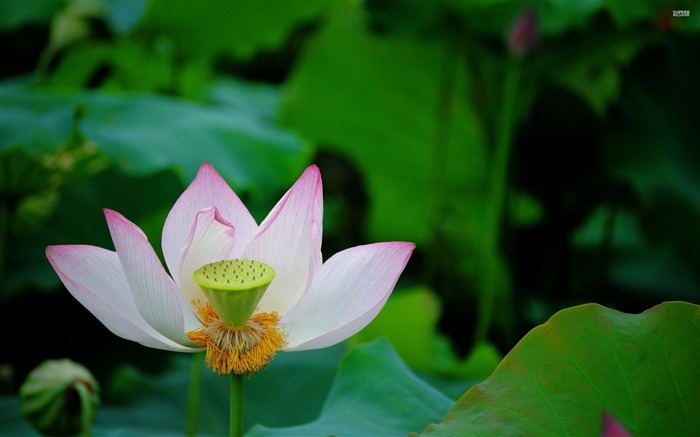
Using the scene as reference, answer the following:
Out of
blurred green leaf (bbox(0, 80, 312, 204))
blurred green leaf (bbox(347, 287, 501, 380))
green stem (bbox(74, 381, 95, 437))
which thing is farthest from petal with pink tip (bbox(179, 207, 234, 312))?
blurred green leaf (bbox(347, 287, 501, 380))

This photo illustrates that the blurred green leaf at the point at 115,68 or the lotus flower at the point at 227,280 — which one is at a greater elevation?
the blurred green leaf at the point at 115,68

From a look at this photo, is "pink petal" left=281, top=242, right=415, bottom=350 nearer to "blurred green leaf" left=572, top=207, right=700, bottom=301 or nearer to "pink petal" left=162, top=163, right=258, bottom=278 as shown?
"pink petal" left=162, top=163, right=258, bottom=278

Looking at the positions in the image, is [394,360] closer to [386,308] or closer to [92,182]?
[386,308]

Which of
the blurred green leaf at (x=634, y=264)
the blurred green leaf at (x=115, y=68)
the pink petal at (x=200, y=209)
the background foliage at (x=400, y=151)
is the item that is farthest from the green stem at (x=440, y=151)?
the pink petal at (x=200, y=209)

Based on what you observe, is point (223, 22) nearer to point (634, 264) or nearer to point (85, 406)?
point (634, 264)

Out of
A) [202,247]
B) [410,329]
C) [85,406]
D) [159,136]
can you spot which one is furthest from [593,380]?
[159,136]

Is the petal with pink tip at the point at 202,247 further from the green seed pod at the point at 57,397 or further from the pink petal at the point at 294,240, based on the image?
the green seed pod at the point at 57,397
